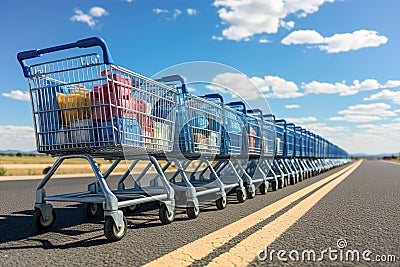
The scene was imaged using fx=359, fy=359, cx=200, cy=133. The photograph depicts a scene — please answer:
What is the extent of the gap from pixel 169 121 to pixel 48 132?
1.46 m

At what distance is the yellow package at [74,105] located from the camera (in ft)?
12.3

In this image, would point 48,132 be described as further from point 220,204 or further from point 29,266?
point 220,204

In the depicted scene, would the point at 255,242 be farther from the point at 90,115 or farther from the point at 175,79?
the point at 175,79

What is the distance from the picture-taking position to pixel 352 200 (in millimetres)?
6113

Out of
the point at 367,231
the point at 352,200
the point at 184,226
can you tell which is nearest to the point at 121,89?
the point at 184,226

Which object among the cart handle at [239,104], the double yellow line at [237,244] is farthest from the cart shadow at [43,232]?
the cart handle at [239,104]

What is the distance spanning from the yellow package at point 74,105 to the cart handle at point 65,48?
18.0 inches

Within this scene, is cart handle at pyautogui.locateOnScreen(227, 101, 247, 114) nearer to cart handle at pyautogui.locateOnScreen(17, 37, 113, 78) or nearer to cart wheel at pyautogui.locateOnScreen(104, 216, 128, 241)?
cart handle at pyautogui.locateOnScreen(17, 37, 113, 78)

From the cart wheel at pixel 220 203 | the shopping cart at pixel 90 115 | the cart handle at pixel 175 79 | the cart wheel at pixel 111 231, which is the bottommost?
the cart wheel at pixel 220 203

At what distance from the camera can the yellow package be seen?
3.74 m

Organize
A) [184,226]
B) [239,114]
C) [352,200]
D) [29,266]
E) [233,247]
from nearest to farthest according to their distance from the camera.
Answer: [29,266] < [233,247] < [184,226] < [352,200] < [239,114]

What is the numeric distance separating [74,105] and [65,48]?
1.95 ft

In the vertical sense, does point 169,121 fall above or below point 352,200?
above

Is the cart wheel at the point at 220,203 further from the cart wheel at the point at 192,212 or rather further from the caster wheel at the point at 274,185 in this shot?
the caster wheel at the point at 274,185
